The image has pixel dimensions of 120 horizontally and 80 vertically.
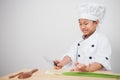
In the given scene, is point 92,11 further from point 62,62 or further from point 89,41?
point 62,62

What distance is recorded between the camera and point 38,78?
3.87 feet

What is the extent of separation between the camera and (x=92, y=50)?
6.22 ft

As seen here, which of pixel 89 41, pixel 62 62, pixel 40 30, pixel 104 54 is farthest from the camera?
pixel 40 30

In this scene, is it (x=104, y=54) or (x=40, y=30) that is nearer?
(x=104, y=54)

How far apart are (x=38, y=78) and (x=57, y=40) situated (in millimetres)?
1477

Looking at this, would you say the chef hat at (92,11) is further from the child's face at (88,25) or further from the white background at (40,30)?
the white background at (40,30)

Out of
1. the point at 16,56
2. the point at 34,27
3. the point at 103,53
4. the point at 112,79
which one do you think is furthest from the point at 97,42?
the point at 16,56

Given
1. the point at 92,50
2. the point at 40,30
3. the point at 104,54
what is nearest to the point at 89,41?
the point at 92,50

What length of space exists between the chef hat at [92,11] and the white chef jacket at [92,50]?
141mm

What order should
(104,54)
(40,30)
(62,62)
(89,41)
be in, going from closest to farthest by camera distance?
(104,54)
(62,62)
(89,41)
(40,30)

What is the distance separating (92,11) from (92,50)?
0.34 metres

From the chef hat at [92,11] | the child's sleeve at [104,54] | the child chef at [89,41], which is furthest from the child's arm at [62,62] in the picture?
the chef hat at [92,11]

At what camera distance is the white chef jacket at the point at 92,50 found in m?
1.73

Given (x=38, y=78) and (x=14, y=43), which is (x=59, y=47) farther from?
(x=38, y=78)
